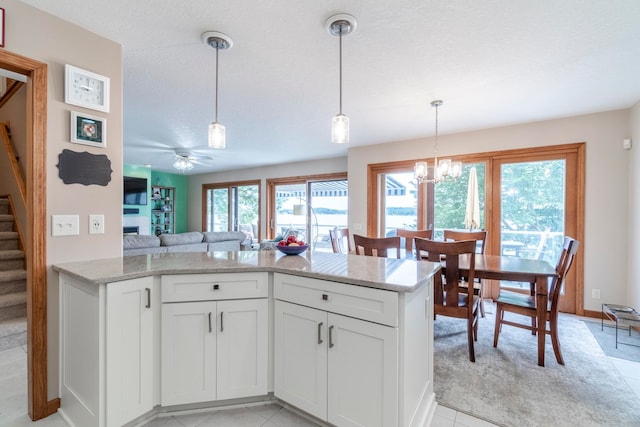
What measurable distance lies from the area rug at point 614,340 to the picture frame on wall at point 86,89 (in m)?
4.52

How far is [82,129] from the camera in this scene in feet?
6.16

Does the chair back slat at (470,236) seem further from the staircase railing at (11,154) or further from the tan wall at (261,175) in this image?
the staircase railing at (11,154)

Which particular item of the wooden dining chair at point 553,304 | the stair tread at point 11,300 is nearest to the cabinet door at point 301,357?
the wooden dining chair at point 553,304

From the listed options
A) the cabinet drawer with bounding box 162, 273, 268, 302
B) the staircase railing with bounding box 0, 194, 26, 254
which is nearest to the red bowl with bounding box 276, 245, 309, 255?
the cabinet drawer with bounding box 162, 273, 268, 302

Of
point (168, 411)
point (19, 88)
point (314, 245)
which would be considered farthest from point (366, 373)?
point (314, 245)

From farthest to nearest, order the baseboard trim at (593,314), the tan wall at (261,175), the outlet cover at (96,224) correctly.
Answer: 1. the tan wall at (261,175)
2. the baseboard trim at (593,314)
3. the outlet cover at (96,224)

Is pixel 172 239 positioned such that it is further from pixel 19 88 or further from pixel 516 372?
pixel 516 372

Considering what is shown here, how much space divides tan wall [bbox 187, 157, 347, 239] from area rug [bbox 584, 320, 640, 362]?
14.8 ft

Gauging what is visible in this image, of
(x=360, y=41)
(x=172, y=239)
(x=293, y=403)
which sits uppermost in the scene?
(x=360, y=41)

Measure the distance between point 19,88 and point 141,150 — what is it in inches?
126

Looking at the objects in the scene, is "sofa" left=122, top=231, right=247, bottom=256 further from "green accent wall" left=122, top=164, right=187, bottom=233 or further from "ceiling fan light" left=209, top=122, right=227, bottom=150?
"green accent wall" left=122, top=164, right=187, bottom=233

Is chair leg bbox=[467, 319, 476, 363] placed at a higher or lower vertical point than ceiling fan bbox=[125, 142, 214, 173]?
lower

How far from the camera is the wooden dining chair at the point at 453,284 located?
2320mm

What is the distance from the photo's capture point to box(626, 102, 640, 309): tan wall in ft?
10.2
